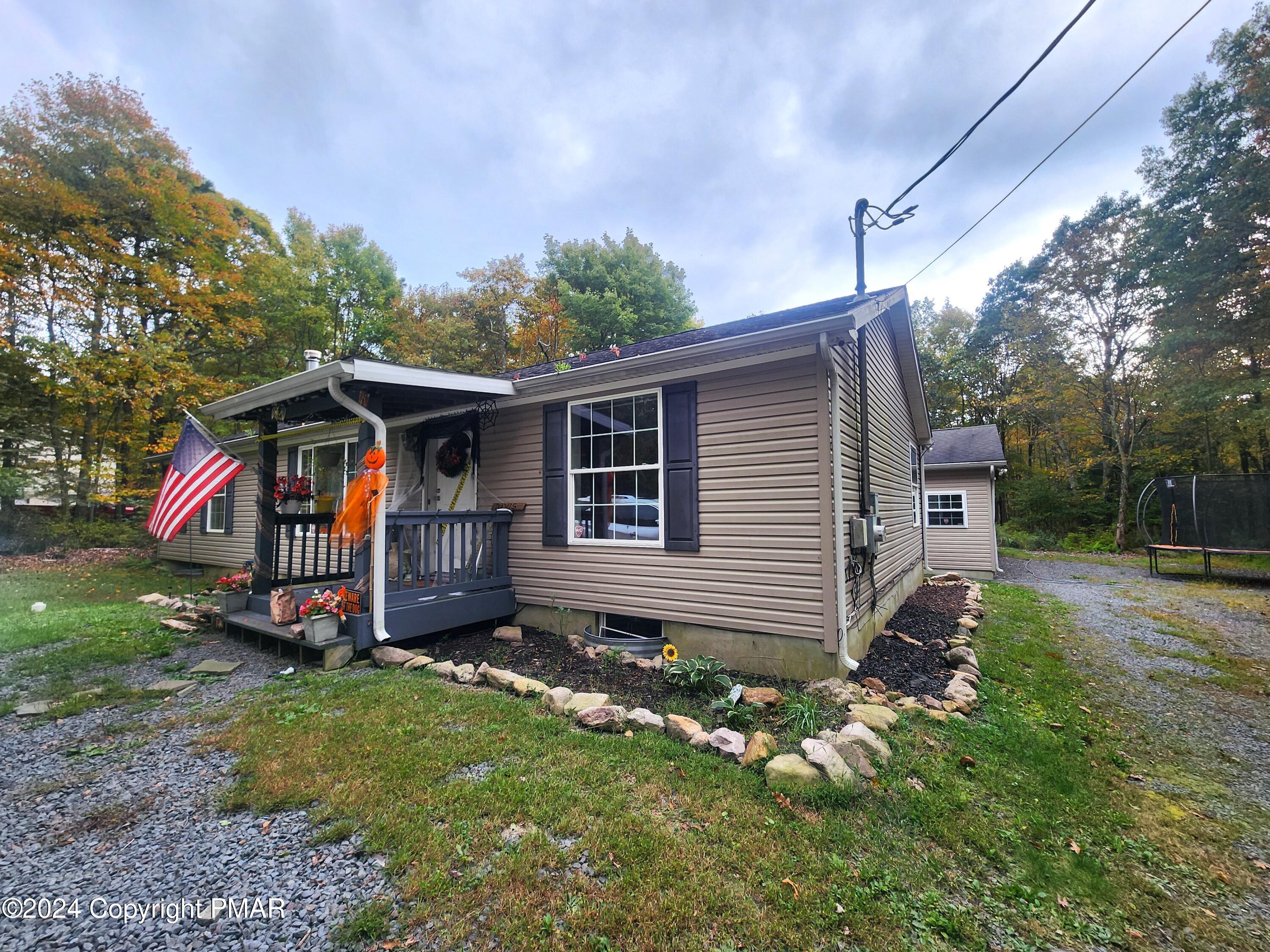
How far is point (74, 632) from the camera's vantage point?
5.73 m

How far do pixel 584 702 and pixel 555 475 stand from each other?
266cm

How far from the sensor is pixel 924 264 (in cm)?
710

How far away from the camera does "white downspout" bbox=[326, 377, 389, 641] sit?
14.9ft

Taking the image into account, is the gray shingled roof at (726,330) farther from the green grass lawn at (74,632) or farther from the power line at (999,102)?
the green grass lawn at (74,632)

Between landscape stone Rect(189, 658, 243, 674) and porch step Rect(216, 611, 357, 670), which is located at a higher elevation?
porch step Rect(216, 611, 357, 670)

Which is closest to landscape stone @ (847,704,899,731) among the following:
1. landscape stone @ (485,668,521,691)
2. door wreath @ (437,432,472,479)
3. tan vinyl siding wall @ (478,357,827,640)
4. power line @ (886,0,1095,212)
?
tan vinyl siding wall @ (478,357,827,640)

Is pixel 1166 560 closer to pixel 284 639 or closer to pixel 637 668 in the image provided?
pixel 637 668

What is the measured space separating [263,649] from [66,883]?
371 centimetres

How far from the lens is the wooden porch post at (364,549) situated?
4.67 m

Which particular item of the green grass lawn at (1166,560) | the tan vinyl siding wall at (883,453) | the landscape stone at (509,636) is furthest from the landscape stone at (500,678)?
the green grass lawn at (1166,560)

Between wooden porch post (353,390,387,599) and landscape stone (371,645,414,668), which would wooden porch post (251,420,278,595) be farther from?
landscape stone (371,645,414,668)

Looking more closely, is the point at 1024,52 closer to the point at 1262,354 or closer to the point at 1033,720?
the point at 1033,720

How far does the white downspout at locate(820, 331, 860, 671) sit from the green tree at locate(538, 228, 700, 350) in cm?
1606

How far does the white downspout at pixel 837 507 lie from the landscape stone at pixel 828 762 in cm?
140
